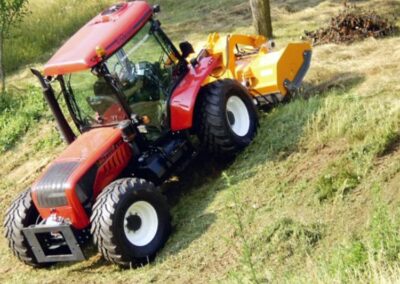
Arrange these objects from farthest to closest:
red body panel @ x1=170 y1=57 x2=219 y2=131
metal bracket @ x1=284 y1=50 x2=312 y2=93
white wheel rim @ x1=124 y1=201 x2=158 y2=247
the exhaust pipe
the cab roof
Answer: metal bracket @ x1=284 y1=50 x2=312 y2=93, red body panel @ x1=170 y1=57 x2=219 y2=131, the exhaust pipe, the cab roof, white wheel rim @ x1=124 y1=201 x2=158 y2=247

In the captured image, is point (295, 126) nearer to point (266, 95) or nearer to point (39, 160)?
point (266, 95)

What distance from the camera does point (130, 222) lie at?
7.86 m

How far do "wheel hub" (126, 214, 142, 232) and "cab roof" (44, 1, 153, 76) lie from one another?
1741mm

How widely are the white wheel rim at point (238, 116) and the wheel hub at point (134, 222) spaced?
2023 millimetres

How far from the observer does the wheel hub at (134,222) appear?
7.84 meters

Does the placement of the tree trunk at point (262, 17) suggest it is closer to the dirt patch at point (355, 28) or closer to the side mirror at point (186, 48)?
the dirt patch at point (355, 28)

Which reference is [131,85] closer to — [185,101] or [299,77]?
[185,101]

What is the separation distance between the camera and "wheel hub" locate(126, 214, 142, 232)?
784cm

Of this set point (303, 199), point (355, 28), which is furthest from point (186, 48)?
point (355, 28)

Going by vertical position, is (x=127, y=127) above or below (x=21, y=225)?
above

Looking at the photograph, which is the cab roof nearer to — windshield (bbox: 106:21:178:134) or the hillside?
windshield (bbox: 106:21:178:134)

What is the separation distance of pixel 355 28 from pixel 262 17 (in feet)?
5.99

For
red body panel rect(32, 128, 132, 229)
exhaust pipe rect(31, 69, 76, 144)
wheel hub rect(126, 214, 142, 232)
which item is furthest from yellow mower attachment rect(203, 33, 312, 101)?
wheel hub rect(126, 214, 142, 232)

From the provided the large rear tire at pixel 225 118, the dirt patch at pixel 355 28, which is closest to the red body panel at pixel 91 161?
the large rear tire at pixel 225 118
